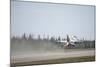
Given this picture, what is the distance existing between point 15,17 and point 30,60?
1.68 feet

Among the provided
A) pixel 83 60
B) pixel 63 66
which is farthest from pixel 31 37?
pixel 83 60

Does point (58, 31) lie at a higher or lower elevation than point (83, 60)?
higher

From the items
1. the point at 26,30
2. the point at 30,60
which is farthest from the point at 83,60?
the point at 26,30

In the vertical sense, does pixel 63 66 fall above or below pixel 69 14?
below

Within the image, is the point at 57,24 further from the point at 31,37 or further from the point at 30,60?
the point at 30,60

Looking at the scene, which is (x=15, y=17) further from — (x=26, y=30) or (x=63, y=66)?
(x=63, y=66)

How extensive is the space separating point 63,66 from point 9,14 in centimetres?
87

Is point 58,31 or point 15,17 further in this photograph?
point 58,31

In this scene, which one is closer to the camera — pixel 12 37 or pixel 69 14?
pixel 12 37

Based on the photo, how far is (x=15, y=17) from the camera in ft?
6.27

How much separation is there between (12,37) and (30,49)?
0.25m
